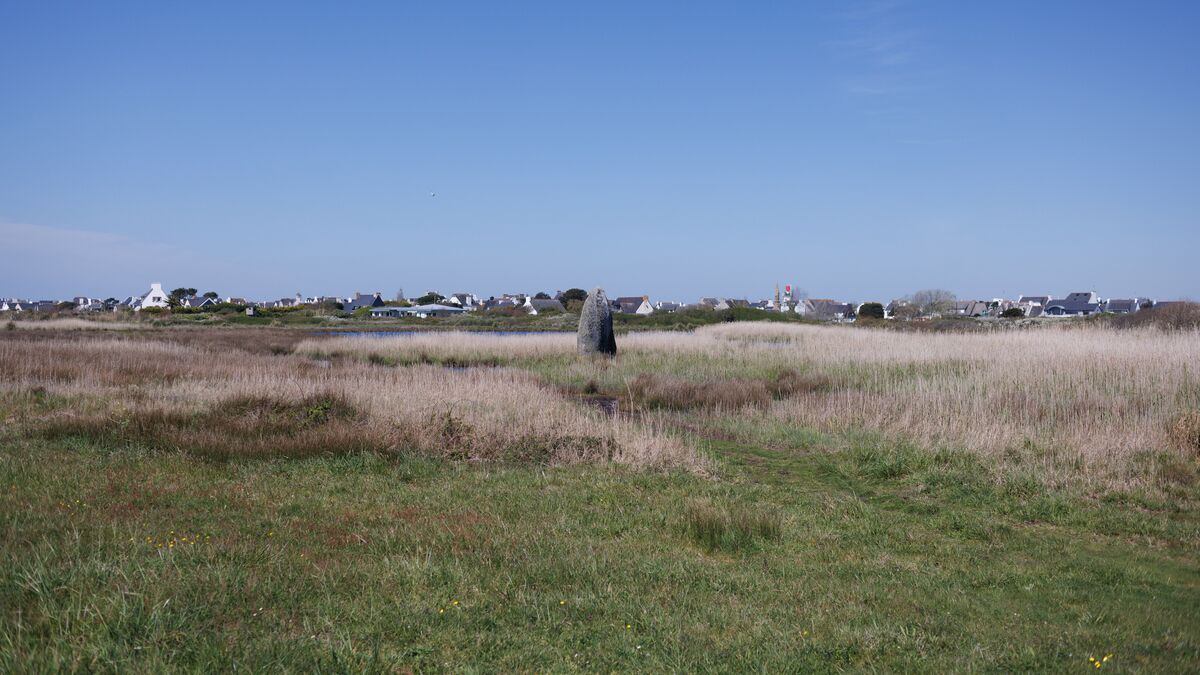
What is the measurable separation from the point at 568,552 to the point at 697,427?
7.63 metres

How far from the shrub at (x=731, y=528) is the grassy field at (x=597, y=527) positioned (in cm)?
3

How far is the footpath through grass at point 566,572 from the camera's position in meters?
4.33

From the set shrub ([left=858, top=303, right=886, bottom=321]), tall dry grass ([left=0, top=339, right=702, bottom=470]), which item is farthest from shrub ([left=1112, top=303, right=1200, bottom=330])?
shrub ([left=858, top=303, right=886, bottom=321])

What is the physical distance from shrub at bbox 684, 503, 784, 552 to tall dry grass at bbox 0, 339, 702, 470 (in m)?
2.54

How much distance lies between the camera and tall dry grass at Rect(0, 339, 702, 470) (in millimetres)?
10438

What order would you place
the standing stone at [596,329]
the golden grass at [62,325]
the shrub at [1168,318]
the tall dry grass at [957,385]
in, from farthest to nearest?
the golden grass at [62,325] → the standing stone at [596,329] → the shrub at [1168,318] → the tall dry grass at [957,385]

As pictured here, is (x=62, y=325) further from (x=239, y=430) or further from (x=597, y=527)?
(x=597, y=527)

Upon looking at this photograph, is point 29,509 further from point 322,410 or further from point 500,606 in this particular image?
point 322,410

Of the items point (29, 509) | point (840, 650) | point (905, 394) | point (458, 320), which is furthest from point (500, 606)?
point (458, 320)

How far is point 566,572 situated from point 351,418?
289 inches

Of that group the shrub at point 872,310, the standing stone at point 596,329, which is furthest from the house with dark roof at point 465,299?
the standing stone at point 596,329

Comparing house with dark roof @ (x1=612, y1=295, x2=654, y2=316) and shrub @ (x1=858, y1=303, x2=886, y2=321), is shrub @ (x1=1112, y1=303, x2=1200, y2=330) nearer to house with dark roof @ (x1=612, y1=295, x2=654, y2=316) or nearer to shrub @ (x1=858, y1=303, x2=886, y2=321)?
shrub @ (x1=858, y1=303, x2=886, y2=321)

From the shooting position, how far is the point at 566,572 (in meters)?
5.71

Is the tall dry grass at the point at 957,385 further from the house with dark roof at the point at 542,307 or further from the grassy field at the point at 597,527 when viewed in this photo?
the house with dark roof at the point at 542,307
